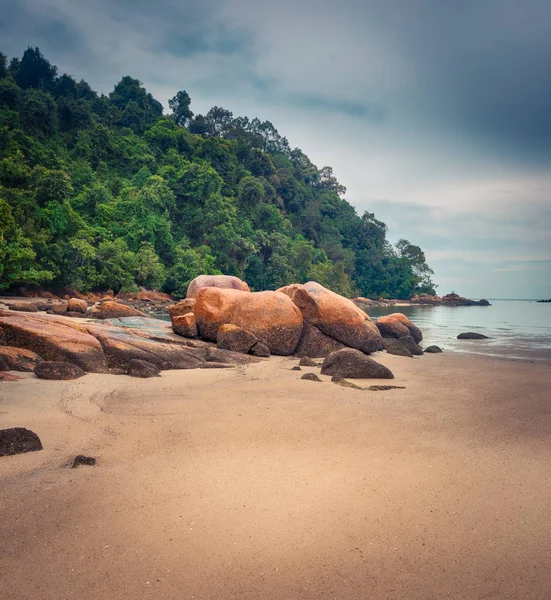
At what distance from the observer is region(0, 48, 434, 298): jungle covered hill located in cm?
3381

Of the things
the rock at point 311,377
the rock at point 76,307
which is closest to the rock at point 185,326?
the rock at point 311,377

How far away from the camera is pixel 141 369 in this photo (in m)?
7.70

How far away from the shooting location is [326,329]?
12.6 metres

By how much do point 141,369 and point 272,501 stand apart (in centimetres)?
522

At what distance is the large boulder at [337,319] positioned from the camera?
1261 cm

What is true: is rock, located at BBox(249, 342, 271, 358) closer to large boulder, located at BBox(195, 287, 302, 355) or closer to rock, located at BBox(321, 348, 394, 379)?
large boulder, located at BBox(195, 287, 302, 355)

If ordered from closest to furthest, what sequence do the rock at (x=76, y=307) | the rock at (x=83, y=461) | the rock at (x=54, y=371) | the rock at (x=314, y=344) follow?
the rock at (x=83, y=461) < the rock at (x=54, y=371) < the rock at (x=314, y=344) < the rock at (x=76, y=307)

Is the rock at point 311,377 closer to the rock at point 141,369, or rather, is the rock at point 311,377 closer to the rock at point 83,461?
the rock at point 141,369

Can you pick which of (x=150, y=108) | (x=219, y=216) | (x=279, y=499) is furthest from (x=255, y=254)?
(x=279, y=499)

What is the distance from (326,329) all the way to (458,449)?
8.35 m

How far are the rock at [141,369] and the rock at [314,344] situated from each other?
16.7ft

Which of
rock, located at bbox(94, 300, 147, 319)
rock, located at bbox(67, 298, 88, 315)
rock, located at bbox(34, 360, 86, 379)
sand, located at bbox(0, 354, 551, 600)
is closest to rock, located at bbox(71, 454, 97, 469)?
sand, located at bbox(0, 354, 551, 600)

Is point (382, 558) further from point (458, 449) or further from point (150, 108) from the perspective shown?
point (150, 108)

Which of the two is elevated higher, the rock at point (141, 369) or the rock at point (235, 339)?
the rock at point (235, 339)
